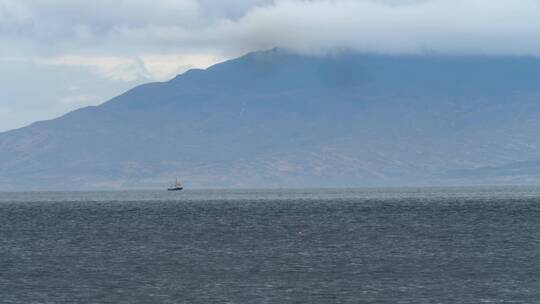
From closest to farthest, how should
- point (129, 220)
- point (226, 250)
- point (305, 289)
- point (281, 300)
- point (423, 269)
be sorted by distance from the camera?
point (281, 300) < point (305, 289) < point (423, 269) < point (226, 250) < point (129, 220)

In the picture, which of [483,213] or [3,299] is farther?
[483,213]

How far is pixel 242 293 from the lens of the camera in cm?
7069

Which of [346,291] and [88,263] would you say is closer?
[346,291]

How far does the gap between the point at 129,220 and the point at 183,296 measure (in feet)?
324

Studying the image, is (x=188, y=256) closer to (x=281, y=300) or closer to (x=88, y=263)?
(x=88, y=263)

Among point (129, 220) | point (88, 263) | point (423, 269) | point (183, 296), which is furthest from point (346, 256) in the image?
point (129, 220)

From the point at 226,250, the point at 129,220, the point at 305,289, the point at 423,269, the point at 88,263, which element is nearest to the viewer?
the point at 305,289

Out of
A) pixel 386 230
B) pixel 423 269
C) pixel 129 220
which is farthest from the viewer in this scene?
pixel 129 220

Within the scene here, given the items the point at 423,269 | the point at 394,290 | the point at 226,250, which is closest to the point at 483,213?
the point at 226,250

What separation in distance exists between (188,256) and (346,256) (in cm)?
1302

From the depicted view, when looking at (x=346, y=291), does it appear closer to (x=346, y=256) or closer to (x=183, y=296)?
(x=183, y=296)

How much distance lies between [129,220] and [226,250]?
223 ft

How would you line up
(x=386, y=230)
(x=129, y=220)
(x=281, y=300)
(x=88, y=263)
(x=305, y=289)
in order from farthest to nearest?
(x=129, y=220) < (x=386, y=230) < (x=88, y=263) < (x=305, y=289) < (x=281, y=300)

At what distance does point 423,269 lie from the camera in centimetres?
8256
